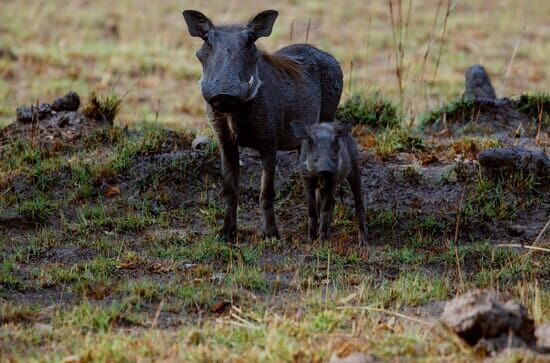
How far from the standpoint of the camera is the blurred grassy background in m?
13.7

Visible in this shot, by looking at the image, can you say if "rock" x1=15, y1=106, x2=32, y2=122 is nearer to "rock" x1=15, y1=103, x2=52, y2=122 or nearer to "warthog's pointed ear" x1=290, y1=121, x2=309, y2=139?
"rock" x1=15, y1=103, x2=52, y2=122

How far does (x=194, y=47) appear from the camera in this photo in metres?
16.8

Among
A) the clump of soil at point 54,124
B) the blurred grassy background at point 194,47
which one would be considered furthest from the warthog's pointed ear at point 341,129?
the blurred grassy background at point 194,47

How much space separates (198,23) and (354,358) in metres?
3.41

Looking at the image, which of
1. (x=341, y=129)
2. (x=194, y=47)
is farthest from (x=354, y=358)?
(x=194, y=47)

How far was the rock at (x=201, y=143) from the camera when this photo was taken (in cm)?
905

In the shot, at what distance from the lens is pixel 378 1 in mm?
21297

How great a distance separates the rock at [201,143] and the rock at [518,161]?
241 centimetres

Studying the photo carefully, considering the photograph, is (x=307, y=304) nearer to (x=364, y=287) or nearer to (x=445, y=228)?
(x=364, y=287)

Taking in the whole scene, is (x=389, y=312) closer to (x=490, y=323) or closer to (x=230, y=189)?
(x=490, y=323)

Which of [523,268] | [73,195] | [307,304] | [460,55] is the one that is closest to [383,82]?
[460,55]

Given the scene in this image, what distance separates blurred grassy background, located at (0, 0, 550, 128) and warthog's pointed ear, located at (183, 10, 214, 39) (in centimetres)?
375

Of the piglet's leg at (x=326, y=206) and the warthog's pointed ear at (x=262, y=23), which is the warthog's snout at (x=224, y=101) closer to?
the warthog's pointed ear at (x=262, y=23)

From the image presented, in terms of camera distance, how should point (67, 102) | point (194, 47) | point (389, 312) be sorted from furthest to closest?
point (194, 47), point (67, 102), point (389, 312)
